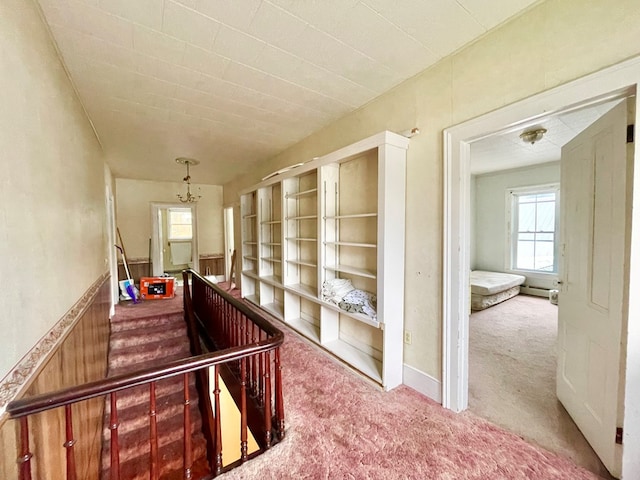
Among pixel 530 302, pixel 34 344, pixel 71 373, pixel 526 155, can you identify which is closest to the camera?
pixel 34 344

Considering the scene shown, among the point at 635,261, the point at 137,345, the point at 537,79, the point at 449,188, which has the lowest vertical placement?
the point at 137,345

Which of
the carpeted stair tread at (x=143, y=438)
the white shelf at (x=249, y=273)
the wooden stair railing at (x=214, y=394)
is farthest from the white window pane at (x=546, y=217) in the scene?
the carpeted stair tread at (x=143, y=438)

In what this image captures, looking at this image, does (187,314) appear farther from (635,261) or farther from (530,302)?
(530,302)

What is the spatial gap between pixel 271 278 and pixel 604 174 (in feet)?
11.5

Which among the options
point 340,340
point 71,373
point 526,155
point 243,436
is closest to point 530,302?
point 526,155

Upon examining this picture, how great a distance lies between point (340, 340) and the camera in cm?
280

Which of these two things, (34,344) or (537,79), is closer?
(34,344)

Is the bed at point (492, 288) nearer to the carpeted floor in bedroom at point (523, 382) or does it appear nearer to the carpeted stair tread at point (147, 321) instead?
the carpeted floor in bedroom at point (523, 382)

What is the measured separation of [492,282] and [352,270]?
3.60 meters

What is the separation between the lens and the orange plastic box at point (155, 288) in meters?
4.63

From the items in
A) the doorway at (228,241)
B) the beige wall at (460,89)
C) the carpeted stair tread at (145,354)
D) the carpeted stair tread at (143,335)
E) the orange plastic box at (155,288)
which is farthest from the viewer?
the doorway at (228,241)

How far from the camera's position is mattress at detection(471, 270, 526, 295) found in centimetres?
436

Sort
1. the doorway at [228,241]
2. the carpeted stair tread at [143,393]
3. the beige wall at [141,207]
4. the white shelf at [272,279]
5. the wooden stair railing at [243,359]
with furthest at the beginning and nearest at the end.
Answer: the doorway at [228,241]
the beige wall at [141,207]
the white shelf at [272,279]
the carpeted stair tread at [143,393]
the wooden stair railing at [243,359]

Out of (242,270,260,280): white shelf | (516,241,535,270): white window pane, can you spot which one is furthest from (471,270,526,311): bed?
(242,270,260,280): white shelf
